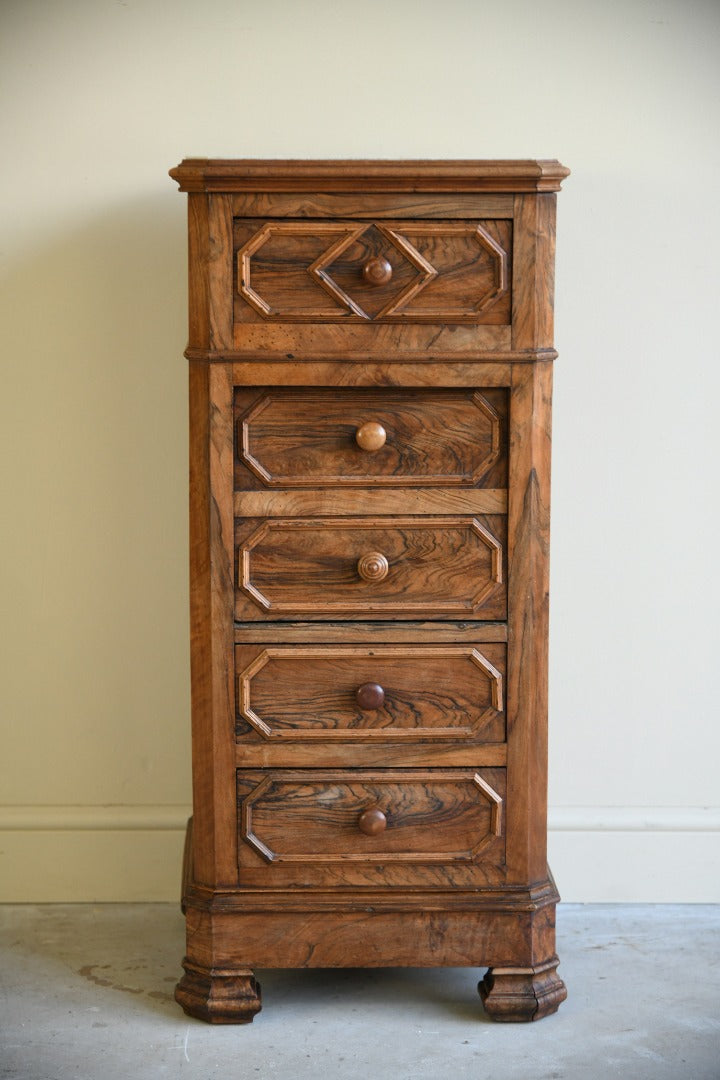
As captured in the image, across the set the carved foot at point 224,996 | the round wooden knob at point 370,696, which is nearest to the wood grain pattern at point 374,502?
the round wooden knob at point 370,696

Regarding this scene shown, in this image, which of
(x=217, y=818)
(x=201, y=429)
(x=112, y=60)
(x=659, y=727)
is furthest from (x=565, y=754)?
(x=112, y=60)

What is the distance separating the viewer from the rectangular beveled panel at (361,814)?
7.02ft

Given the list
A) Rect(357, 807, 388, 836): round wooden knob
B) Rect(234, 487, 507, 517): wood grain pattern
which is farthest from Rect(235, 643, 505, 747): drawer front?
Rect(234, 487, 507, 517): wood grain pattern

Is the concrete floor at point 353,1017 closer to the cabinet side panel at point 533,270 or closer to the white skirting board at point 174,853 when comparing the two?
the white skirting board at point 174,853

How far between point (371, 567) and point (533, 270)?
1.87 feet

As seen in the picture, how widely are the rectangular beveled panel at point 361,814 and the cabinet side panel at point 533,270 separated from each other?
0.78m

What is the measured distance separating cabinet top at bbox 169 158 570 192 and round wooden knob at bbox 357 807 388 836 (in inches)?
42.1

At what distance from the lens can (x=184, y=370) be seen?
8.43 ft

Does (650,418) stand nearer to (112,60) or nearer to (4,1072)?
(112,60)

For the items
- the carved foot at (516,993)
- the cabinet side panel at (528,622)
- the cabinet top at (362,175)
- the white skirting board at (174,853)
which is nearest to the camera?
the cabinet top at (362,175)

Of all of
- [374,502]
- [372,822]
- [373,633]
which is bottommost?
[372,822]

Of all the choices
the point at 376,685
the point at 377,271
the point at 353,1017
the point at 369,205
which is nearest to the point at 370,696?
the point at 376,685

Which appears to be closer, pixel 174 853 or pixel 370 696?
pixel 370 696

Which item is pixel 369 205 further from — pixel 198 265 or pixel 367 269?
pixel 198 265
